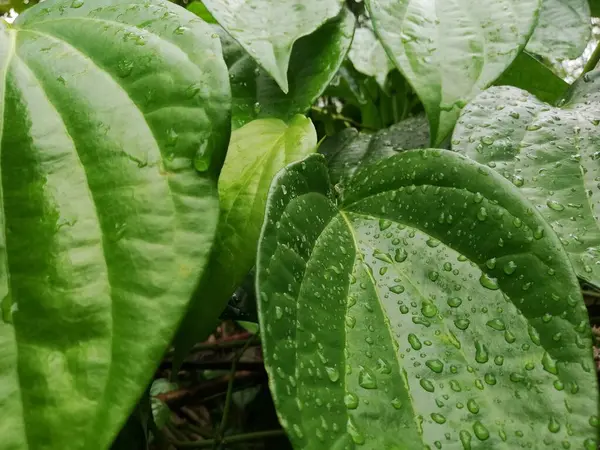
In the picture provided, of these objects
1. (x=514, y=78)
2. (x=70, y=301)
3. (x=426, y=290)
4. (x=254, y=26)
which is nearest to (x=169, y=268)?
(x=70, y=301)

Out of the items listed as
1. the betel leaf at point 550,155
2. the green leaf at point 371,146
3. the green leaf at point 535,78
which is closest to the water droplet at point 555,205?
the betel leaf at point 550,155

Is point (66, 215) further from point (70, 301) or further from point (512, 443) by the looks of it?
point (512, 443)

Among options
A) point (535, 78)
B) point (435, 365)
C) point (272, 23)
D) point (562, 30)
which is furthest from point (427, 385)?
point (562, 30)

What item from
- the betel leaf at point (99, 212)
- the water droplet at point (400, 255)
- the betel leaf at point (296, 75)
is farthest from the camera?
the betel leaf at point (296, 75)

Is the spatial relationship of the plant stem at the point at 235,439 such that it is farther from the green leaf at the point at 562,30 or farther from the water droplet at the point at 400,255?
the green leaf at the point at 562,30

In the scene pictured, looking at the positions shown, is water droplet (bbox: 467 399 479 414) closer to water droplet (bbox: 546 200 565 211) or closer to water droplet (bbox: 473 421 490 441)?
water droplet (bbox: 473 421 490 441)

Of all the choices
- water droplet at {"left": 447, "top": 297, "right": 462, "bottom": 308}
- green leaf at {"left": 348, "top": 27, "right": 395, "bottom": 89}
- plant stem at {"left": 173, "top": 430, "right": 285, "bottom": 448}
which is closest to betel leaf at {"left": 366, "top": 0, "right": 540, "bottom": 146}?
water droplet at {"left": 447, "top": 297, "right": 462, "bottom": 308}

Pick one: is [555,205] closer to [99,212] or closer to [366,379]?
[366,379]
